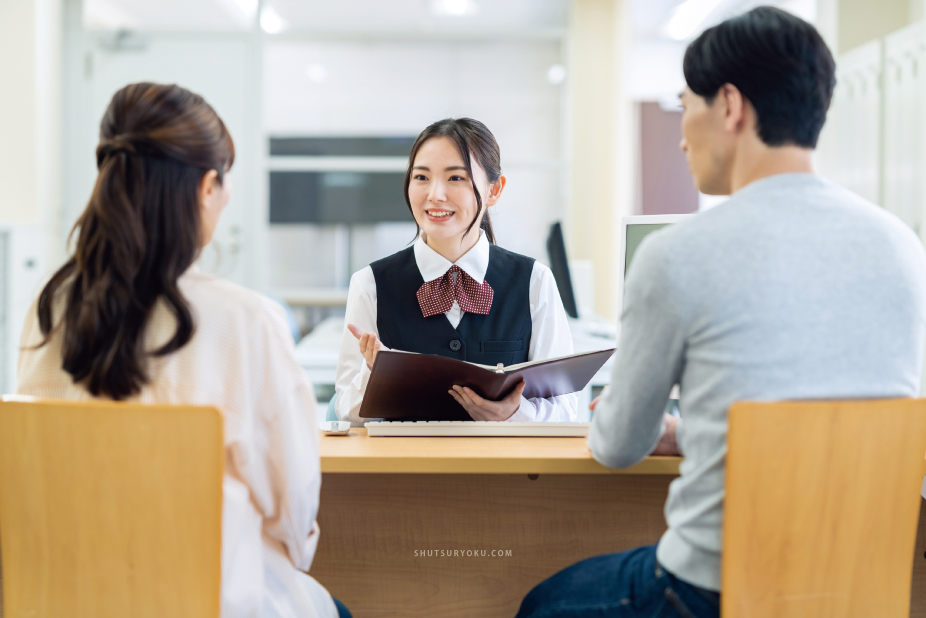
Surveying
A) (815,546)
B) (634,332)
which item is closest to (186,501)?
Result: (634,332)

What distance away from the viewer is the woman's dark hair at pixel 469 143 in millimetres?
1620

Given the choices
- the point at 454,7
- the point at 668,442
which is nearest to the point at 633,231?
the point at 668,442

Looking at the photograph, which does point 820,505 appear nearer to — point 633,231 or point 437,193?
point 633,231

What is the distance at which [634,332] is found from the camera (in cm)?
87

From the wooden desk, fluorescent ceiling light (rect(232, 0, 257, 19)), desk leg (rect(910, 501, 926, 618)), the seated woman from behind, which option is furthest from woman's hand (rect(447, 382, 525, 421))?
fluorescent ceiling light (rect(232, 0, 257, 19))

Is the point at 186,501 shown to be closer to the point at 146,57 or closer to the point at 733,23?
the point at 733,23

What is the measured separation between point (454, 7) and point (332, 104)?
3.60 feet

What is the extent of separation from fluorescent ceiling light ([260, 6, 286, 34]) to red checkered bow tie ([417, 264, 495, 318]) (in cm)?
382

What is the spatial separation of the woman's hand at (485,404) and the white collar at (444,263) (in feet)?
1.34

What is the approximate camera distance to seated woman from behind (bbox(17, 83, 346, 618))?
2.82ft

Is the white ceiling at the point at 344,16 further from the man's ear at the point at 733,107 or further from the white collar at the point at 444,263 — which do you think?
the man's ear at the point at 733,107

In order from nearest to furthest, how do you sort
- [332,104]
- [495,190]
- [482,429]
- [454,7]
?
[482,429] → [495,190] → [454,7] → [332,104]

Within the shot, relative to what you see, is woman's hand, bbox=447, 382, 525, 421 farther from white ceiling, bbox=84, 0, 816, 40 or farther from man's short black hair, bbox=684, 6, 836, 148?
white ceiling, bbox=84, 0, 816, 40

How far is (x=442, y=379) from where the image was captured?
1236mm
